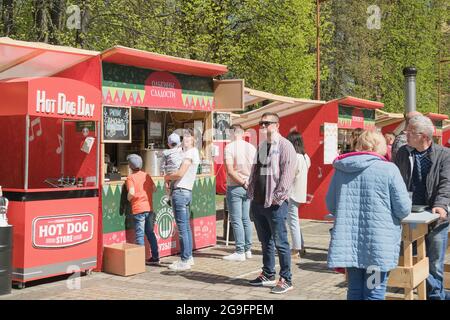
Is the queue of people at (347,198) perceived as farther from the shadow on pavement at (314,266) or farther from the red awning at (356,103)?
the red awning at (356,103)

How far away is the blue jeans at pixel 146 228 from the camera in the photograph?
300 inches

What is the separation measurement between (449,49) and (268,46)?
70.6 feet

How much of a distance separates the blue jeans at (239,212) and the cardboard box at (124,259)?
1.38 m

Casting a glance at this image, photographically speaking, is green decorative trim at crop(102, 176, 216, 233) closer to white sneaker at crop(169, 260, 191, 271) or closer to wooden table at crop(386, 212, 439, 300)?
white sneaker at crop(169, 260, 191, 271)

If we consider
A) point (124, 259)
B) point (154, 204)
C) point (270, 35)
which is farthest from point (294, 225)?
point (270, 35)

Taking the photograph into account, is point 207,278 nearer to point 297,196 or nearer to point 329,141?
point 297,196

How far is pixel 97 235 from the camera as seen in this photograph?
7.37m

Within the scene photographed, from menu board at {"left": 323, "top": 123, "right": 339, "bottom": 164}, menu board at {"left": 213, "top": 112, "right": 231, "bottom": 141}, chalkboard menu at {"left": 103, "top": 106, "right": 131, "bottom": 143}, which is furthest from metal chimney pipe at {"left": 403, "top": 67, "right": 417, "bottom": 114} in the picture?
chalkboard menu at {"left": 103, "top": 106, "right": 131, "bottom": 143}

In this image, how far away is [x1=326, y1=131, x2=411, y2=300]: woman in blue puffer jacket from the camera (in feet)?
13.8

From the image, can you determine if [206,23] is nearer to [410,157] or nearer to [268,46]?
[268,46]

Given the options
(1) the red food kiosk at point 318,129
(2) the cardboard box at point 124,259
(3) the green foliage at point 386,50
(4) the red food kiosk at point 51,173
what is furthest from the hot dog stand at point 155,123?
(3) the green foliage at point 386,50

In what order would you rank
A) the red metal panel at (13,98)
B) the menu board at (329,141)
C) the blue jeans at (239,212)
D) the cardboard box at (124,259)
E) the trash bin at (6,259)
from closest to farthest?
the trash bin at (6,259) < the red metal panel at (13,98) < the cardboard box at (124,259) < the blue jeans at (239,212) < the menu board at (329,141)
